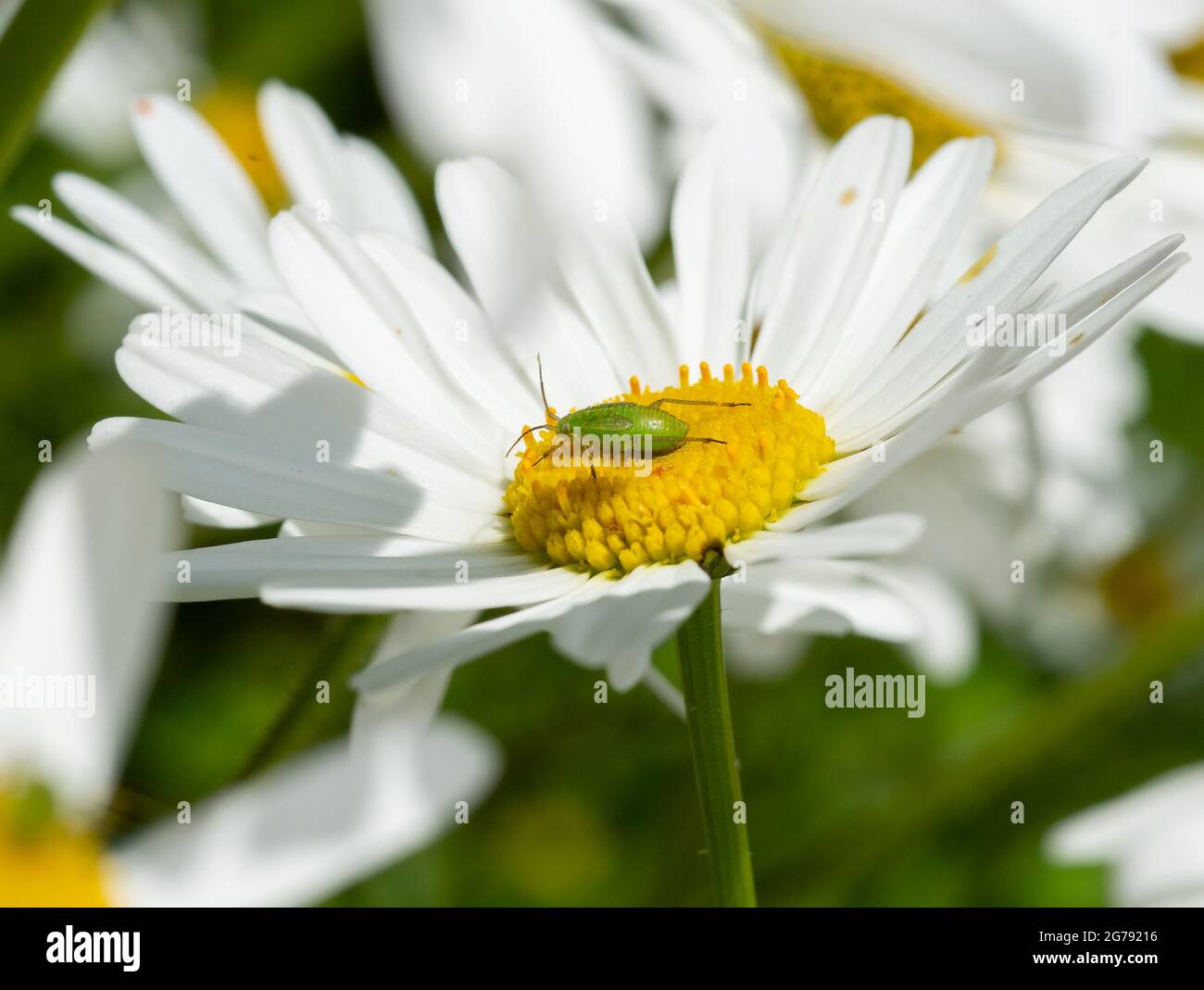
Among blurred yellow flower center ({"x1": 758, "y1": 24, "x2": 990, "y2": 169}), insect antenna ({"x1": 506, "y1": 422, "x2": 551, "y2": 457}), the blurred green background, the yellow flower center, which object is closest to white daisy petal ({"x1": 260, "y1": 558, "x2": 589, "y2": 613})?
insect antenna ({"x1": 506, "y1": 422, "x2": 551, "y2": 457})

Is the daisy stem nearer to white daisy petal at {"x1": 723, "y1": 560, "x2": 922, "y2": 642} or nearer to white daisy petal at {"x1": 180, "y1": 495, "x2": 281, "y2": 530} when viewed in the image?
white daisy petal at {"x1": 723, "y1": 560, "x2": 922, "y2": 642}

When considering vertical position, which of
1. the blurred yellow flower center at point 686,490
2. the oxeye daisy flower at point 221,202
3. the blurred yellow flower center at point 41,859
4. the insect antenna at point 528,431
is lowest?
the blurred yellow flower center at point 41,859

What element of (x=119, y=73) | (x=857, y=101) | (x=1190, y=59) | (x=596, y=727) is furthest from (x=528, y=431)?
(x=119, y=73)

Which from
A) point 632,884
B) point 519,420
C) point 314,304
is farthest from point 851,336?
point 632,884

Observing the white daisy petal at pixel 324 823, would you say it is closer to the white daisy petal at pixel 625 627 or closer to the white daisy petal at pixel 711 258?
the white daisy petal at pixel 625 627

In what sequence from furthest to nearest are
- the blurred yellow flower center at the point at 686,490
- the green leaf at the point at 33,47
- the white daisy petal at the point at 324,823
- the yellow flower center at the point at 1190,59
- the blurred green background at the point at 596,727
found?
the yellow flower center at the point at 1190,59 < the blurred green background at the point at 596,727 < the blurred yellow flower center at the point at 686,490 < the green leaf at the point at 33,47 < the white daisy petal at the point at 324,823

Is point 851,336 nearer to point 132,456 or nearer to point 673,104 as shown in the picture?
point 673,104

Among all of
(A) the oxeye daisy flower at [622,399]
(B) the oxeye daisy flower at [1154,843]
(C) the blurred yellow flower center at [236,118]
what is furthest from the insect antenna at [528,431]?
(C) the blurred yellow flower center at [236,118]
